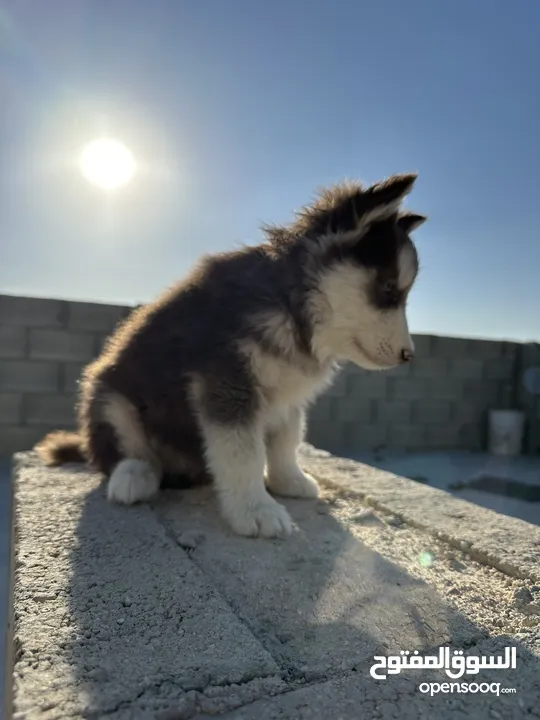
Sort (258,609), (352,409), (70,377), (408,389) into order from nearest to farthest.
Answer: (258,609)
(70,377)
(352,409)
(408,389)

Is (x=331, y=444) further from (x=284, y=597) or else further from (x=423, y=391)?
(x=284, y=597)

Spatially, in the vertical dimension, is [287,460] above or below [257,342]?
below

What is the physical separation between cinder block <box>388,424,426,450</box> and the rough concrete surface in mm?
4664

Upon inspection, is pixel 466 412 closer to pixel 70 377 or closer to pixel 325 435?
pixel 325 435

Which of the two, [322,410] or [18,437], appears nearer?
[18,437]

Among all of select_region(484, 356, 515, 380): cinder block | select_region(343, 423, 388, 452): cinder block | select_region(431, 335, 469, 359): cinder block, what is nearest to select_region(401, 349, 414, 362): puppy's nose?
select_region(343, 423, 388, 452): cinder block

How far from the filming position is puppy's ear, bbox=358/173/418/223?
1938mm

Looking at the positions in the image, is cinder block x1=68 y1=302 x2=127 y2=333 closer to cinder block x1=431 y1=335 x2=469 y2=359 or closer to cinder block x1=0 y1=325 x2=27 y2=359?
cinder block x1=0 y1=325 x2=27 y2=359

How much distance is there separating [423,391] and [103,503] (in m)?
5.66

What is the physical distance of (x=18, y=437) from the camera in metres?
4.72

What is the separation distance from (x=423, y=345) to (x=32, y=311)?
4844 mm

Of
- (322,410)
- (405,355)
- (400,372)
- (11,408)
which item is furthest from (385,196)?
(400,372)

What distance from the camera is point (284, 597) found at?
1.38 m

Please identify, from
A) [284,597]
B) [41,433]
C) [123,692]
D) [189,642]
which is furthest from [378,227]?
[41,433]
